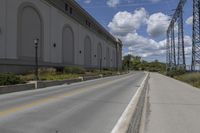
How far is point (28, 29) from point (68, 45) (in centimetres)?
1665

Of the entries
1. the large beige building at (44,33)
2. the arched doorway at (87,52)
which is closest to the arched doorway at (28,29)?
the large beige building at (44,33)

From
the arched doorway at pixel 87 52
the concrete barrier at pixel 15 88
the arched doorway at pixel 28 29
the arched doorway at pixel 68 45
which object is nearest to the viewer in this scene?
the concrete barrier at pixel 15 88

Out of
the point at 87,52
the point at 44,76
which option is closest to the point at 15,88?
the point at 44,76

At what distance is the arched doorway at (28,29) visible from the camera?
37.4 m

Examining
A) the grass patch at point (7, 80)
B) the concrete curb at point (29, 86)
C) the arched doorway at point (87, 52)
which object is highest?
the arched doorway at point (87, 52)

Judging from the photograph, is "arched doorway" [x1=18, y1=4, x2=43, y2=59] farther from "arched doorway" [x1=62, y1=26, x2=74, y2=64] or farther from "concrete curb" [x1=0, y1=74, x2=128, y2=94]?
"arched doorway" [x1=62, y1=26, x2=74, y2=64]

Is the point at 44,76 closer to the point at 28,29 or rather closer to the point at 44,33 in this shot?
the point at 28,29

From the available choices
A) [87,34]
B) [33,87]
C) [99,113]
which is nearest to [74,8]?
[87,34]

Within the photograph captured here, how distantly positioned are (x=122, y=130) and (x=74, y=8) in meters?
55.2

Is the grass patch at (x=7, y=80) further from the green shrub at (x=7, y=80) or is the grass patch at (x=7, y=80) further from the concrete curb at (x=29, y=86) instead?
the concrete curb at (x=29, y=86)

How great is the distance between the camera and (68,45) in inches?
2190

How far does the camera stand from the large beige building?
34.3 metres

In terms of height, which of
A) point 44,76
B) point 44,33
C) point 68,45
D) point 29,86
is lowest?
point 29,86

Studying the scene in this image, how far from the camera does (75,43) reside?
60.4 meters
